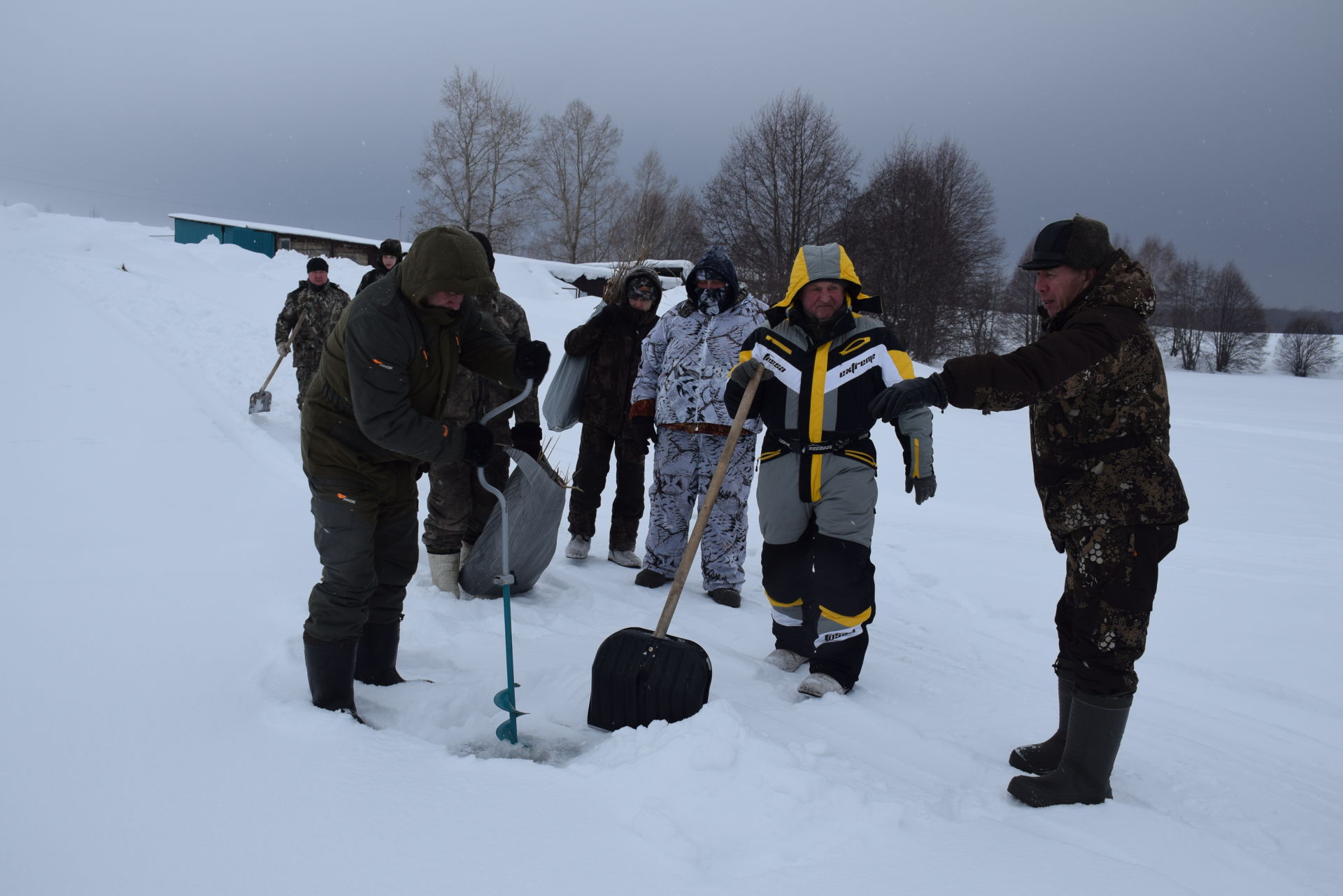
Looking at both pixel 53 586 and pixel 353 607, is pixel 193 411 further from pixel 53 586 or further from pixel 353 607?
pixel 353 607

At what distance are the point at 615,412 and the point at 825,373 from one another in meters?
1.94

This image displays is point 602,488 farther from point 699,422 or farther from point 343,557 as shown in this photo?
point 343,557

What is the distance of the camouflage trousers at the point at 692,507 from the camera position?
4.52 meters

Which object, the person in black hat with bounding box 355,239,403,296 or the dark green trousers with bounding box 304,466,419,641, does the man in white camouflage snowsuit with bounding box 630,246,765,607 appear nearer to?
the dark green trousers with bounding box 304,466,419,641

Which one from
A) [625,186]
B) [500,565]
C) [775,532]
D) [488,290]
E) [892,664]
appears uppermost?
[625,186]

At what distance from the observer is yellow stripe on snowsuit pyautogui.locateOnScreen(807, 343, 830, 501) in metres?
3.29

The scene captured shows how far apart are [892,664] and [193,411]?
738 centimetres

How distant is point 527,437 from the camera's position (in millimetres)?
3723

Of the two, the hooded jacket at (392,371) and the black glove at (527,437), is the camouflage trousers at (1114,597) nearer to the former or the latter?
the hooded jacket at (392,371)

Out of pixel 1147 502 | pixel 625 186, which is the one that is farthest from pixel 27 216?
pixel 1147 502

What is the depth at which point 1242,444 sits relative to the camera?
11398mm

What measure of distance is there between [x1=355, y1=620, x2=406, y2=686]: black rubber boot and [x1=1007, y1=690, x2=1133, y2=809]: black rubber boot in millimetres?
2248

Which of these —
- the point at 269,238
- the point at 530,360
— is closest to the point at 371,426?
the point at 530,360

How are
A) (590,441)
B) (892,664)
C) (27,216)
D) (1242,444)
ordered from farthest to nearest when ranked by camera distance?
(27,216) < (1242,444) < (590,441) < (892,664)
